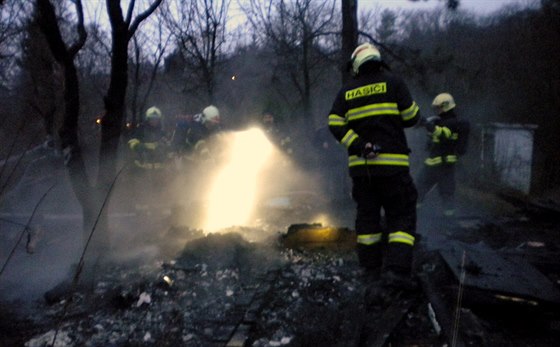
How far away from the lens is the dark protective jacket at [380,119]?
12.5ft

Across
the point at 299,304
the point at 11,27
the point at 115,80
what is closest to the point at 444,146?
the point at 299,304

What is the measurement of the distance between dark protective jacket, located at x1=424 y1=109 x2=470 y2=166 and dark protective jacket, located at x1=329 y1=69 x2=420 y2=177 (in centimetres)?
277

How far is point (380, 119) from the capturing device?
3.83m

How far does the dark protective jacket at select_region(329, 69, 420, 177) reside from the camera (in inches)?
150

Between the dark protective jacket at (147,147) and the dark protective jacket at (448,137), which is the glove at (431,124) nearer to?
the dark protective jacket at (448,137)

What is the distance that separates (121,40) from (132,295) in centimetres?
275

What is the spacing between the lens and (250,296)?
13.1ft

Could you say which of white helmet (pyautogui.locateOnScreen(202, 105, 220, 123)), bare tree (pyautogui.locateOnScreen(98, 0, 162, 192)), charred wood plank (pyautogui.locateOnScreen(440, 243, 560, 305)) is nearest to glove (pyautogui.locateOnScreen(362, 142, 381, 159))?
charred wood plank (pyautogui.locateOnScreen(440, 243, 560, 305))

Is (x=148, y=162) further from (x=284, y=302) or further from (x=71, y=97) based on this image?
Answer: (x=284, y=302)

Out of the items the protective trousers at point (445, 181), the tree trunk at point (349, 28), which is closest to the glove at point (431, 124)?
the protective trousers at point (445, 181)

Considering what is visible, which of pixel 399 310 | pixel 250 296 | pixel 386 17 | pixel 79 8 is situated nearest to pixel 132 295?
pixel 250 296

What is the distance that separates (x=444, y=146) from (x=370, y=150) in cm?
337

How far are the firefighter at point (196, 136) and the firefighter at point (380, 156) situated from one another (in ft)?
17.2

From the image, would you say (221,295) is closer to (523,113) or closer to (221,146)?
(221,146)
